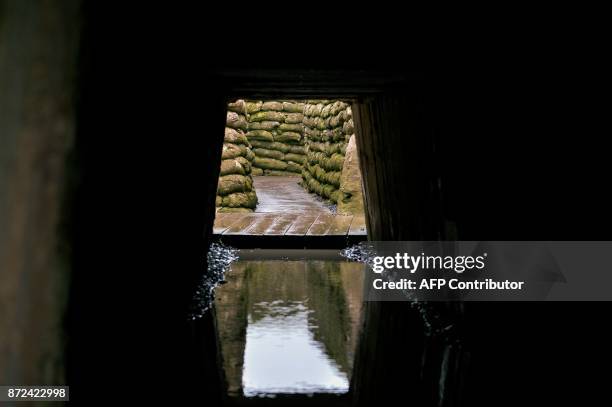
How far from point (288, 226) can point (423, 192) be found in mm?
4588

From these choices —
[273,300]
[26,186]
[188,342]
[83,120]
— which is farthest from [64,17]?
[273,300]

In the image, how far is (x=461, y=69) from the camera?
411 cm

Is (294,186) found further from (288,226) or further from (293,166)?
(288,226)

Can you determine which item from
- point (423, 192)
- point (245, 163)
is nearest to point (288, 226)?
point (245, 163)

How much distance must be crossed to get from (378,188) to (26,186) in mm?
5196

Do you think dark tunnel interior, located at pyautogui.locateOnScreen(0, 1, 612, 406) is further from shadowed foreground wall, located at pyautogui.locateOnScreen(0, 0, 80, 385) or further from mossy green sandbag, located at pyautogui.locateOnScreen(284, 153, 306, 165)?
mossy green sandbag, located at pyautogui.locateOnScreen(284, 153, 306, 165)

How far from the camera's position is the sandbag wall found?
41.3 feet

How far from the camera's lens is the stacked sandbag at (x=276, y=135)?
65.0 ft

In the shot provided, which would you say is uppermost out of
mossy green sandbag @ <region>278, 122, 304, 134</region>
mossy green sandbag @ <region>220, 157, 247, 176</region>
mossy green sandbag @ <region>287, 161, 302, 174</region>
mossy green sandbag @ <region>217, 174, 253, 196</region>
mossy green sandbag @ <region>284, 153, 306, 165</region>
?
mossy green sandbag @ <region>278, 122, 304, 134</region>

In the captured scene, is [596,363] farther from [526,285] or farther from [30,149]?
[30,149]

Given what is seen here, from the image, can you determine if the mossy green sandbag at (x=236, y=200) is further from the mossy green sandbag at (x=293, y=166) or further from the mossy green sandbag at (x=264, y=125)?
the mossy green sandbag at (x=293, y=166)

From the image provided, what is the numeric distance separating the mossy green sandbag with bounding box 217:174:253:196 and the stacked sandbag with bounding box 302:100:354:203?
1592 millimetres

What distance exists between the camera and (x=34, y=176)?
7.93 ft

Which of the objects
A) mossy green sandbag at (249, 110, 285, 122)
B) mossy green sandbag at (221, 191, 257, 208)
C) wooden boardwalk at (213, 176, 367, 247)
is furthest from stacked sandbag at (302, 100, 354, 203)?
mossy green sandbag at (249, 110, 285, 122)
